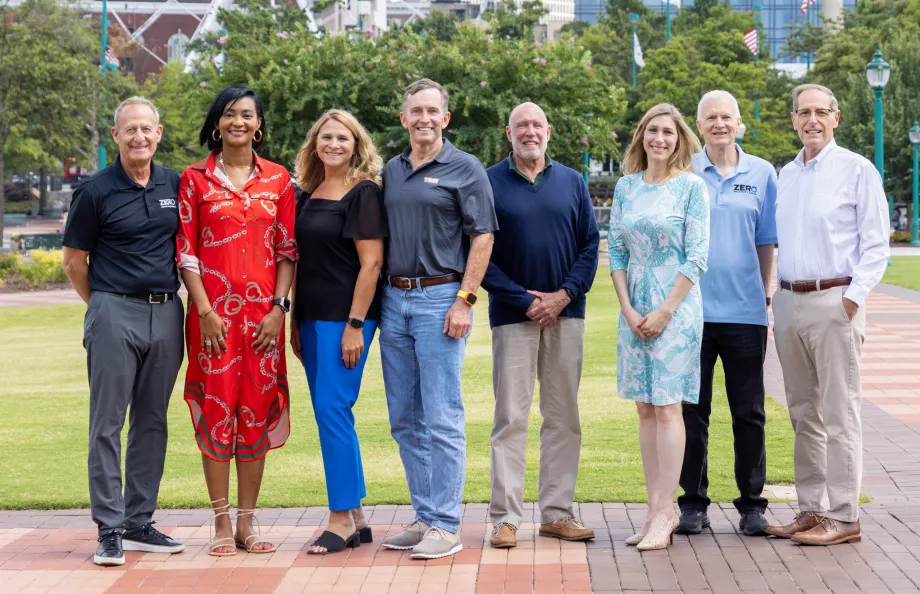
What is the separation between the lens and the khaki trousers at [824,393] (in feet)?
20.2

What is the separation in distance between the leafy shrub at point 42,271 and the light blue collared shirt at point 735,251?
23209 mm

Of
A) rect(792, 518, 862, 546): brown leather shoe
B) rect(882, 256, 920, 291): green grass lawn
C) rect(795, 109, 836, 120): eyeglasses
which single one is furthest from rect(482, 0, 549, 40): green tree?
rect(792, 518, 862, 546): brown leather shoe

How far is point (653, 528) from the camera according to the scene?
6027mm

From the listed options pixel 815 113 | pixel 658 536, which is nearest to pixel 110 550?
pixel 658 536

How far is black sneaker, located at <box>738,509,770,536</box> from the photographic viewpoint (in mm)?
6266

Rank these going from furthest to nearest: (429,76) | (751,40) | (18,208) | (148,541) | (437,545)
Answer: (18,208), (751,40), (429,76), (148,541), (437,545)

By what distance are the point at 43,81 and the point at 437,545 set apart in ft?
109

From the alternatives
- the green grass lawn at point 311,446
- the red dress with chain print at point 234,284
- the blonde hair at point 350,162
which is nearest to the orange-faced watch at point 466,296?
the blonde hair at point 350,162

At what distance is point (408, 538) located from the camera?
20.3ft

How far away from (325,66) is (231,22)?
23.9 m

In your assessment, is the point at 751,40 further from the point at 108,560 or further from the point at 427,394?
the point at 108,560

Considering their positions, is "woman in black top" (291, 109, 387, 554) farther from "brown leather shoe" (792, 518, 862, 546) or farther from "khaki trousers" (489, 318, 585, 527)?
"brown leather shoe" (792, 518, 862, 546)

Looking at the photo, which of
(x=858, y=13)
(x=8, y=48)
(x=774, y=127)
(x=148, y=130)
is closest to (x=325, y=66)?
(x=8, y=48)

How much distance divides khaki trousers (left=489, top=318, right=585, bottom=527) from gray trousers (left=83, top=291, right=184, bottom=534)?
66.0 inches
